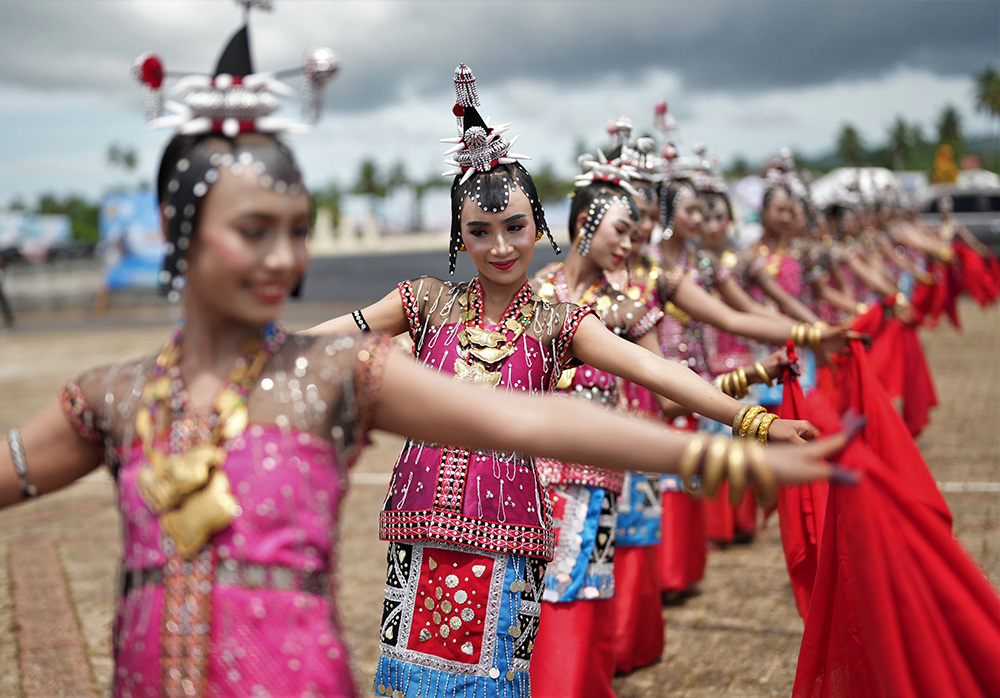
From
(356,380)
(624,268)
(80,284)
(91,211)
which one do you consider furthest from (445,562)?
(91,211)

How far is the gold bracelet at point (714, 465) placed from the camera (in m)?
1.90

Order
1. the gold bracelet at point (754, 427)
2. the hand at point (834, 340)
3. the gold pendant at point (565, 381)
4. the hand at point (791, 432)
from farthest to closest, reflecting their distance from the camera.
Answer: the gold pendant at point (565, 381), the hand at point (834, 340), the gold bracelet at point (754, 427), the hand at point (791, 432)

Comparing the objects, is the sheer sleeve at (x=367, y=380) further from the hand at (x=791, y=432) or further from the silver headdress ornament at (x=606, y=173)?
the silver headdress ornament at (x=606, y=173)

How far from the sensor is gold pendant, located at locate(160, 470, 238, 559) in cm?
188

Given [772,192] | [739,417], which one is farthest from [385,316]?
[772,192]

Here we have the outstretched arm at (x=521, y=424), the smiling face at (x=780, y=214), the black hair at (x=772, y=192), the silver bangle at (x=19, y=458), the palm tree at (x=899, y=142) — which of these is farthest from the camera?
the palm tree at (x=899, y=142)

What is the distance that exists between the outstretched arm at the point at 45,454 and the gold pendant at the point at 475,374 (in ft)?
4.03

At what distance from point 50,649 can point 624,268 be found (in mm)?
3333

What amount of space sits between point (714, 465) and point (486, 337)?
134 centimetres

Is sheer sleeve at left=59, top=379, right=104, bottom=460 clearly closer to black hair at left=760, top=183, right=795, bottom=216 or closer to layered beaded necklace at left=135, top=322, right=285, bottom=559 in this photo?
layered beaded necklace at left=135, top=322, right=285, bottom=559

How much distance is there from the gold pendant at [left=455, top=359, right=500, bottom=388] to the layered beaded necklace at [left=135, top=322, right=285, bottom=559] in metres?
1.07

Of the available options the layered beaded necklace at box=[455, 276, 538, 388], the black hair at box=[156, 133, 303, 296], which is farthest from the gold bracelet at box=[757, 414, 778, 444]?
the black hair at box=[156, 133, 303, 296]

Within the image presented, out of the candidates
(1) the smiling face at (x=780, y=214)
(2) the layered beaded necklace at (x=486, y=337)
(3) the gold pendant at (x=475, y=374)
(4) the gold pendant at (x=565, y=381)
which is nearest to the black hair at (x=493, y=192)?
(2) the layered beaded necklace at (x=486, y=337)

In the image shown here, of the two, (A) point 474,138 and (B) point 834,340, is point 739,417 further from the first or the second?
(A) point 474,138
